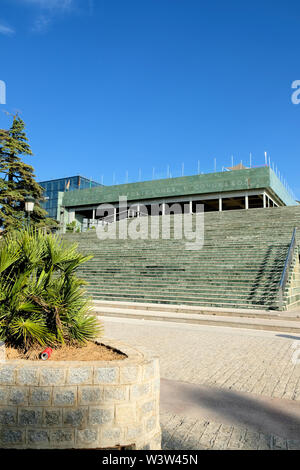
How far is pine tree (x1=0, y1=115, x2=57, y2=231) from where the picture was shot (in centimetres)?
2683

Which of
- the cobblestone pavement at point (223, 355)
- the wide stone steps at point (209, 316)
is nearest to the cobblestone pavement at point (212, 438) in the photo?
the cobblestone pavement at point (223, 355)

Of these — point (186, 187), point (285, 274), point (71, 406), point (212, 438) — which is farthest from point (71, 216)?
point (71, 406)

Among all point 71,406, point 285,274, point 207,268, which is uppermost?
point 207,268

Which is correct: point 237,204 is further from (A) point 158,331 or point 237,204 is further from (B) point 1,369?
(B) point 1,369

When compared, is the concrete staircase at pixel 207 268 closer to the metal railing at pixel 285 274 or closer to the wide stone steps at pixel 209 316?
the metal railing at pixel 285 274

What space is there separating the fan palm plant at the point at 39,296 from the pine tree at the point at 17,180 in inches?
920

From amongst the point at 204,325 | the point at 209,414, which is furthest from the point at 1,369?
the point at 204,325

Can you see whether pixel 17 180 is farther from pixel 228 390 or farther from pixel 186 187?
pixel 228 390

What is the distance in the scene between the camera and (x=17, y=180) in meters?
28.1

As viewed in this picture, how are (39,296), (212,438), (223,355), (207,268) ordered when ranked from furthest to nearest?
1. (207,268)
2. (223,355)
3. (39,296)
4. (212,438)

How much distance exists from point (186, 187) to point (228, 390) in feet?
123

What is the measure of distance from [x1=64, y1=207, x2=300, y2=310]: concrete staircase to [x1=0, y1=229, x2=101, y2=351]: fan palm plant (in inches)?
384

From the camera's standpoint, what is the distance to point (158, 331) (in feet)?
31.0

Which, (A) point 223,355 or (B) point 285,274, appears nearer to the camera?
(A) point 223,355
